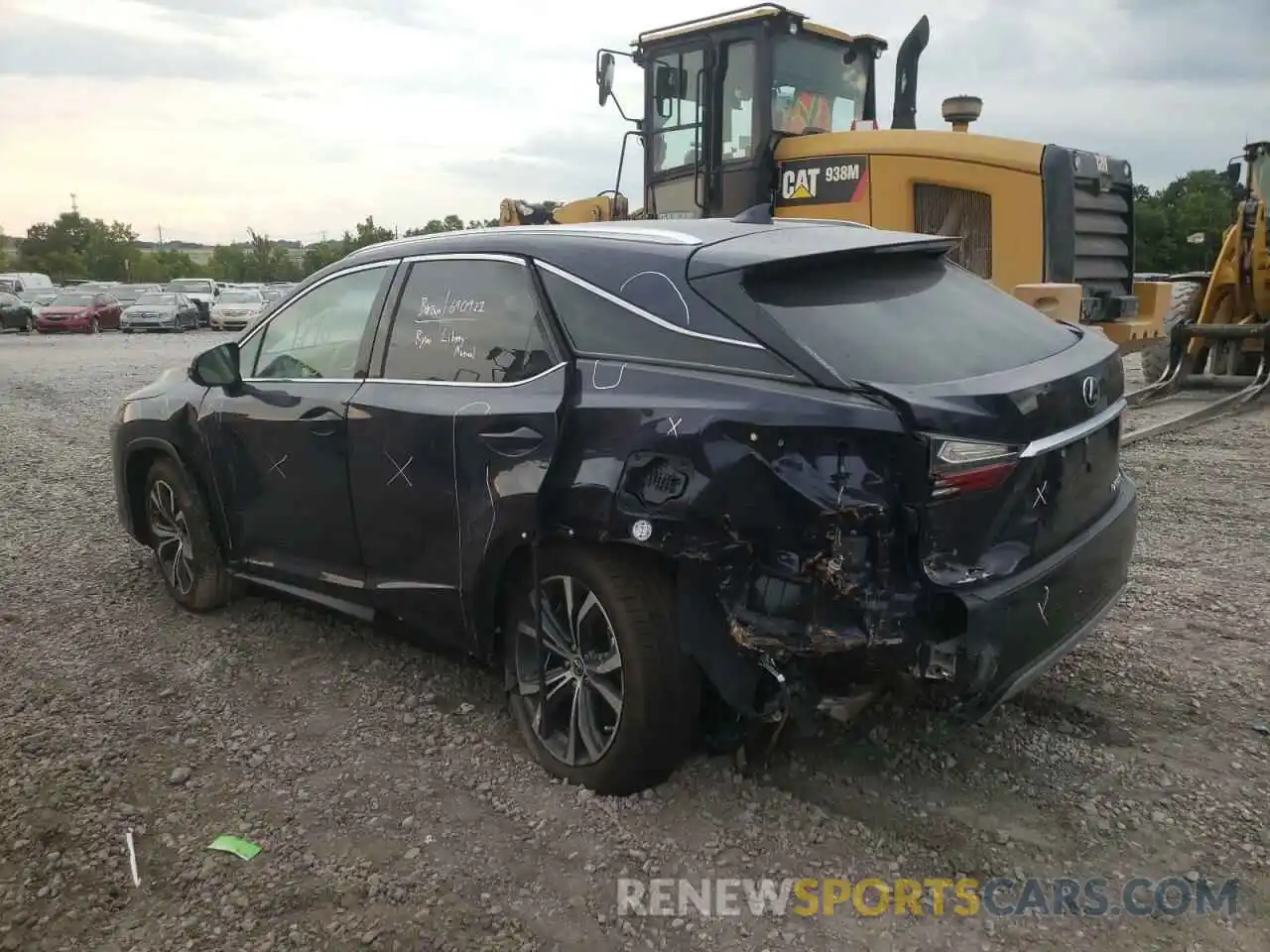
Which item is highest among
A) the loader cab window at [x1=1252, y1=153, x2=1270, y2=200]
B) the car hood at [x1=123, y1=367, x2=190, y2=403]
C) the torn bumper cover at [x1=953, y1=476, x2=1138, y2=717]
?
the loader cab window at [x1=1252, y1=153, x2=1270, y2=200]

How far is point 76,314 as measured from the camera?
104 feet

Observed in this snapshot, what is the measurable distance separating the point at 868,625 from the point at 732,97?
659 centimetres

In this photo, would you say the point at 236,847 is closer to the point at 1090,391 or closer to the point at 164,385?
the point at 164,385

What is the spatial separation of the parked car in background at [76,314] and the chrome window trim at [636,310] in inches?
1299

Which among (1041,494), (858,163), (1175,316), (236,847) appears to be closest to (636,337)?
(1041,494)

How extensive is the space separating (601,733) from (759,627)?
0.77 metres

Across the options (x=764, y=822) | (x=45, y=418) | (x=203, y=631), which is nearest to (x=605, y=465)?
(x=764, y=822)

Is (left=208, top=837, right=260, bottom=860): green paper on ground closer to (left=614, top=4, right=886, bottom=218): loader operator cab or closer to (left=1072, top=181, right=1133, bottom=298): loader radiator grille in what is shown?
(left=614, top=4, right=886, bottom=218): loader operator cab

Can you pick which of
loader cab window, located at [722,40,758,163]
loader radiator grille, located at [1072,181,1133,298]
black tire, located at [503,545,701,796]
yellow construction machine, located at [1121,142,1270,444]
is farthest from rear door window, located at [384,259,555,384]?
yellow construction machine, located at [1121,142,1270,444]

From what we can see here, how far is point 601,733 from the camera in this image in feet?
11.1

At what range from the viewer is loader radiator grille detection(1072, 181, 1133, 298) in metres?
8.42

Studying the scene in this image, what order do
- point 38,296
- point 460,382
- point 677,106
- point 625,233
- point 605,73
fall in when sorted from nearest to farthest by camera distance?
point 625,233, point 460,382, point 605,73, point 677,106, point 38,296

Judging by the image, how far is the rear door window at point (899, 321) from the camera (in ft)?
9.77

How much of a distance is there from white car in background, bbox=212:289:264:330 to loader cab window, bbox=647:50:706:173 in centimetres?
2635
